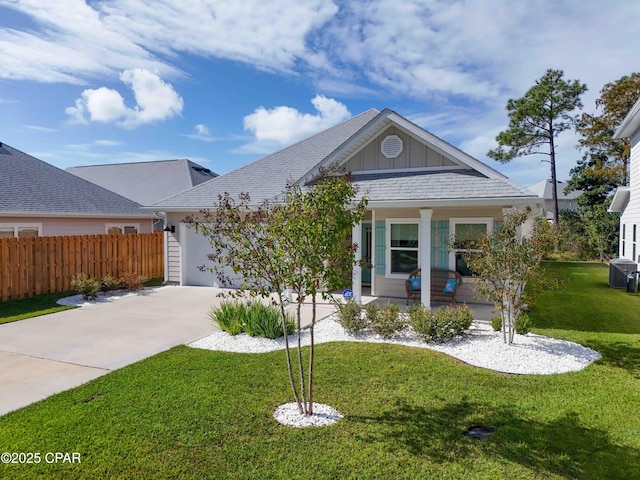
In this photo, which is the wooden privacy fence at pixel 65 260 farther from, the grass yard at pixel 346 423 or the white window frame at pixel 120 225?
the grass yard at pixel 346 423

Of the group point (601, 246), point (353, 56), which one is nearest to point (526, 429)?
point (353, 56)

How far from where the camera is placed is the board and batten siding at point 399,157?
427 inches

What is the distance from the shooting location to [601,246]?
24516mm

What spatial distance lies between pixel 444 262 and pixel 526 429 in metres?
7.41

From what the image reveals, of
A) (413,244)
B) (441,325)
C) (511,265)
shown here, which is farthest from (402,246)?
(511,265)

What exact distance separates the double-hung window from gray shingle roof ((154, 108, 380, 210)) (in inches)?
155

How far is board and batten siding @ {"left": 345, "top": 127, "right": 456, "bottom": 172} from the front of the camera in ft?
35.6

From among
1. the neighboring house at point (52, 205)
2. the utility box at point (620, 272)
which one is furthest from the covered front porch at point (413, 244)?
the neighboring house at point (52, 205)

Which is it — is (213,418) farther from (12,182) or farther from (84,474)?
(12,182)

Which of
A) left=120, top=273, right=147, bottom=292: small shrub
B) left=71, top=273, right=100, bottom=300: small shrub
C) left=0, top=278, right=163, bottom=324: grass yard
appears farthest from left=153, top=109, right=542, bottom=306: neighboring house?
left=0, top=278, right=163, bottom=324: grass yard

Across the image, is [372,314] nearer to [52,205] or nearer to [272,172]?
[272,172]

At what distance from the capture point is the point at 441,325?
759cm

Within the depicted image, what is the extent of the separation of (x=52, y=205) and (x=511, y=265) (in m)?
16.3

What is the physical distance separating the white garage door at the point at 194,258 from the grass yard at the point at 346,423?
8414 millimetres
